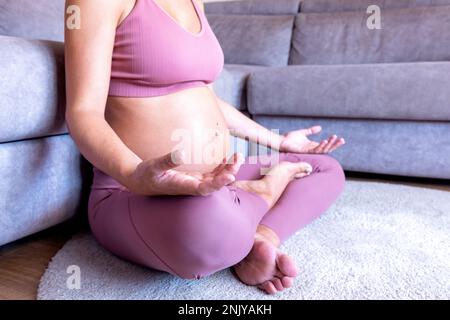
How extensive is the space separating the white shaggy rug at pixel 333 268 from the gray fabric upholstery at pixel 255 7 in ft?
5.28

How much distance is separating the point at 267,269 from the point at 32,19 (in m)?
0.85

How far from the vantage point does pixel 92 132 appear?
0.61 meters

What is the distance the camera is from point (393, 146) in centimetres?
140

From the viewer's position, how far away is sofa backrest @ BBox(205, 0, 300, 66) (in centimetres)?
212

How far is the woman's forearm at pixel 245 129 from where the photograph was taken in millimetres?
1049

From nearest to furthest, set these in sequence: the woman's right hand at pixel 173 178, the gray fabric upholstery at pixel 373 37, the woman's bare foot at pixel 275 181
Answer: the woman's right hand at pixel 173 178, the woman's bare foot at pixel 275 181, the gray fabric upholstery at pixel 373 37

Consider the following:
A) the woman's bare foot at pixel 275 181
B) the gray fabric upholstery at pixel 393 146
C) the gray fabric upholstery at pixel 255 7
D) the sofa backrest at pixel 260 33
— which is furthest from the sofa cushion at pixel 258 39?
the woman's bare foot at pixel 275 181

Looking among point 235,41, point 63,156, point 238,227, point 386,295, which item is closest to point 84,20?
point 63,156

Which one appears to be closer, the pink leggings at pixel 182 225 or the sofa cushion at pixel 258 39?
the pink leggings at pixel 182 225

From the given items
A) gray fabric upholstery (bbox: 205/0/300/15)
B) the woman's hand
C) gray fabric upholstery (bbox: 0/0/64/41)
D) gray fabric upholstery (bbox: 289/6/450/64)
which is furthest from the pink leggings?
gray fabric upholstery (bbox: 205/0/300/15)

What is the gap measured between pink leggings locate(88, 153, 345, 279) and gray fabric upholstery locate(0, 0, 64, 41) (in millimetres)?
479

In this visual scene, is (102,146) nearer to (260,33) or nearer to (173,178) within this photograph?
(173,178)

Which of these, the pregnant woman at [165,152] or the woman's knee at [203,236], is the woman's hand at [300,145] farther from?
the woman's knee at [203,236]

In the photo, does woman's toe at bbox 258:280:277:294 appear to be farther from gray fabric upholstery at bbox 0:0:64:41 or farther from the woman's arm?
gray fabric upholstery at bbox 0:0:64:41
